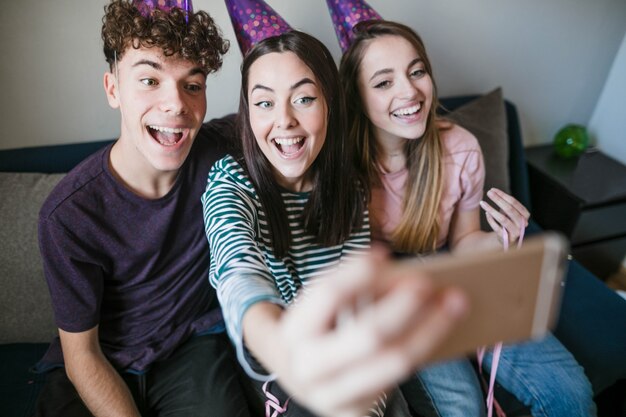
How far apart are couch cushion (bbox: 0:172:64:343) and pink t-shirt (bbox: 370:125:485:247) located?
93 centimetres

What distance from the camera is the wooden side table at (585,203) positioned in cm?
191

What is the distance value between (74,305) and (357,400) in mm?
818

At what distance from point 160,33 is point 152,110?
0.54 feet

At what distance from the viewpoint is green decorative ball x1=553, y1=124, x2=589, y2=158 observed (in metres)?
2.15

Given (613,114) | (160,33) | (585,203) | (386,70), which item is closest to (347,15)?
(386,70)

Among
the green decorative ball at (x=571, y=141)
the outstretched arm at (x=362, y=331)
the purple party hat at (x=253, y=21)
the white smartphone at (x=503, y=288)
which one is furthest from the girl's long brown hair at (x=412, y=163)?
→ the green decorative ball at (x=571, y=141)

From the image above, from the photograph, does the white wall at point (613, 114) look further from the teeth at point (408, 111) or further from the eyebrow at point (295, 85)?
the eyebrow at point (295, 85)

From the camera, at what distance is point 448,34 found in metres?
1.83

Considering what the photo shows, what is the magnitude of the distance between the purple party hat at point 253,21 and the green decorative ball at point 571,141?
1.64m

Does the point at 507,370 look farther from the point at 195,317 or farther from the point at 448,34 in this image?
the point at 448,34

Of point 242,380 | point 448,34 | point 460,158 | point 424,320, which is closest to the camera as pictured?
point 424,320

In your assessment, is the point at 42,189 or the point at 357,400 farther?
the point at 42,189

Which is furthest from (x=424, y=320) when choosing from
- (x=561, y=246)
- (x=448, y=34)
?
(x=448, y=34)

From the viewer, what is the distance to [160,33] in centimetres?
99
